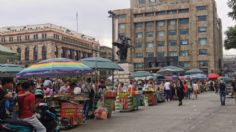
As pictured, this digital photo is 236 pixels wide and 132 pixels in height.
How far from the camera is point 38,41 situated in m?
105

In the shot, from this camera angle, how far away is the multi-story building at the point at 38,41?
103m

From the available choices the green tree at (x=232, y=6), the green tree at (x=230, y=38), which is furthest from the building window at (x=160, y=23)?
the green tree at (x=232, y=6)

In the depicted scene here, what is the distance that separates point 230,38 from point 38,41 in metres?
72.1

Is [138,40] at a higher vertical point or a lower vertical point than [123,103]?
higher

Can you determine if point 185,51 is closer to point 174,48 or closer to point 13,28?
point 174,48

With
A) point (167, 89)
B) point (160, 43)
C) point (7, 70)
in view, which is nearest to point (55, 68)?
point (7, 70)

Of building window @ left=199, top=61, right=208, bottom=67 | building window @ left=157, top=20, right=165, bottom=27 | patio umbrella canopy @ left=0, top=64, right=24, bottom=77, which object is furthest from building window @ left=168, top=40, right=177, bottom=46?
patio umbrella canopy @ left=0, top=64, right=24, bottom=77

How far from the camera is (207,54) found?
8550 centimetres

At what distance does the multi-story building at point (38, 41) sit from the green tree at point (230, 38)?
6731 cm

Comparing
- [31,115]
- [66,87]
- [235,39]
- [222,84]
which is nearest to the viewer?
[31,115]

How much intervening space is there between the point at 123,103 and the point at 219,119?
5.73m

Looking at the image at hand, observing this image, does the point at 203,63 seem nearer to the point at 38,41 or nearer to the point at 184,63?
the point at 184,63

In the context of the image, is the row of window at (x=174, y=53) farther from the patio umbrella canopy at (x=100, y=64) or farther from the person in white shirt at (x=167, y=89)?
the patio umbrella canopy at (x=100, y=64)

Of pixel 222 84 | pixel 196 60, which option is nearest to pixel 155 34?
pixel 196 60
